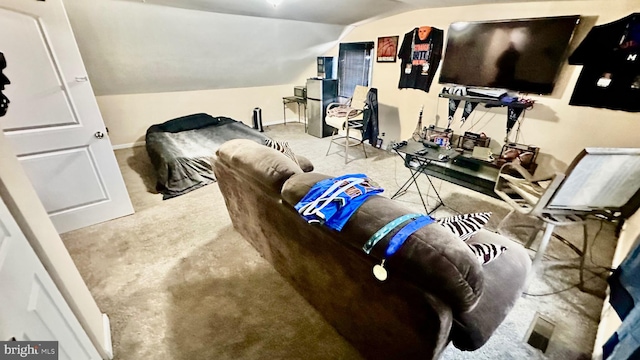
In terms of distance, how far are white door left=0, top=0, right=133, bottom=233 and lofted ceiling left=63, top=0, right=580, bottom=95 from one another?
4.19 ft

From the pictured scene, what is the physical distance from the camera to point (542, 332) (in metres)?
1.47

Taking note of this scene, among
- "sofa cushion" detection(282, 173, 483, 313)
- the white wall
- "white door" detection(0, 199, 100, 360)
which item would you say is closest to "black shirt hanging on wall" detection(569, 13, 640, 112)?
the white wall

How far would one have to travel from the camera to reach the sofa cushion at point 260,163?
4.48ft

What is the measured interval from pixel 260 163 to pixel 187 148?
237 cm

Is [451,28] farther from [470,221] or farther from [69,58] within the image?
[69,58]

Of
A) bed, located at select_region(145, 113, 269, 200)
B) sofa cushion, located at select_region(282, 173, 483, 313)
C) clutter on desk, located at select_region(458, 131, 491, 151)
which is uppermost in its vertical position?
sofa cushion, located at select_region(282, 173, 483, 313)

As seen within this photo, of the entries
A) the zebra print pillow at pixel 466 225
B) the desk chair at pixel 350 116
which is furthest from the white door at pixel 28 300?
the desk chair at pixel 350 116

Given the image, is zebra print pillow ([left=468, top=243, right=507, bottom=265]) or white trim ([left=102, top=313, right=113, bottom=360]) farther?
white trim ([left=102, top=313, right=113, bottom=360])

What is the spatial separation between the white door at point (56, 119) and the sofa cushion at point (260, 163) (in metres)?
1.32

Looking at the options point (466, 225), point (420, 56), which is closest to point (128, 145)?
point (420, 56)

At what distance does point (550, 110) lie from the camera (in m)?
2.64

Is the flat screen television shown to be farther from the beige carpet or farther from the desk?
the desk

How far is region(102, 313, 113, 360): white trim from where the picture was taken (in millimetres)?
1298

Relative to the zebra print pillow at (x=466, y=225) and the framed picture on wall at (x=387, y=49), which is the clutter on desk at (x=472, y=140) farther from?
the zebra print pillow at (x=466, y=225)
